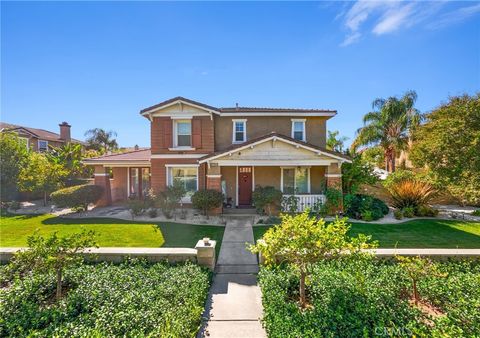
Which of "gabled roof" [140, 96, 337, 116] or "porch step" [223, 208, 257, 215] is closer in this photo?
"porch step" [223, 208, 257, 215]

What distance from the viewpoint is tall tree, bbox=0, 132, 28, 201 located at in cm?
1680

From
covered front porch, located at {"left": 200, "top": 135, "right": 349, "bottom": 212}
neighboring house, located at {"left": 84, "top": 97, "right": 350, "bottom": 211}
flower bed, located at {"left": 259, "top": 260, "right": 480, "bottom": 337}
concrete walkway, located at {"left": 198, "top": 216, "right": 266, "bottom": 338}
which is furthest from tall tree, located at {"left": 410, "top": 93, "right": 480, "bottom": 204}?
concrete walkway, located at {"left": 198, "top": 216, "right": 266, "bottom": 338}

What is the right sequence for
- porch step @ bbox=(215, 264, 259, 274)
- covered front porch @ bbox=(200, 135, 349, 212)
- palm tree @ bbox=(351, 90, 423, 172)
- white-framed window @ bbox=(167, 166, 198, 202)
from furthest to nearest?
palm tree @ bbox=(351, 90, 423, 172), white-framed window @ bbox=(167, 166, 198, 202), covered front porch @ bbox=(200, 135, 349, 212), porch step @ bbox=(215, 264, 259, 274)

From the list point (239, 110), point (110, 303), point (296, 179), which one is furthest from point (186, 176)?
point (110, 303)

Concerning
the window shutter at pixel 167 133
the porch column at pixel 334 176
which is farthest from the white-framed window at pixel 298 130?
the window shutter at pixel 167 133

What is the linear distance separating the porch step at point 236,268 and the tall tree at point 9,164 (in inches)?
789

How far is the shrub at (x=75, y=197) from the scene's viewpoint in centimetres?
1420

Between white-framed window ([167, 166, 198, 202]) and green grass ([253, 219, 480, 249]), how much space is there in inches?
254

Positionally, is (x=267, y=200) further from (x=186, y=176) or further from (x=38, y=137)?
(x=38, y=137)

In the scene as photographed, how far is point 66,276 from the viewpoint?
5.78 metres

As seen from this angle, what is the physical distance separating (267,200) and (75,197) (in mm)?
12674

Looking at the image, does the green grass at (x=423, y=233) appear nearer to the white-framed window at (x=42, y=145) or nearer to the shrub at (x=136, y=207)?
the shrub at (x=136, y=207)

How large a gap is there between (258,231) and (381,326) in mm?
6830

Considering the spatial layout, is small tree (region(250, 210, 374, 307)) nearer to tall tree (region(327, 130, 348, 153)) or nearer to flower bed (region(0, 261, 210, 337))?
flower bed (region(0, 261, 210, 337))
